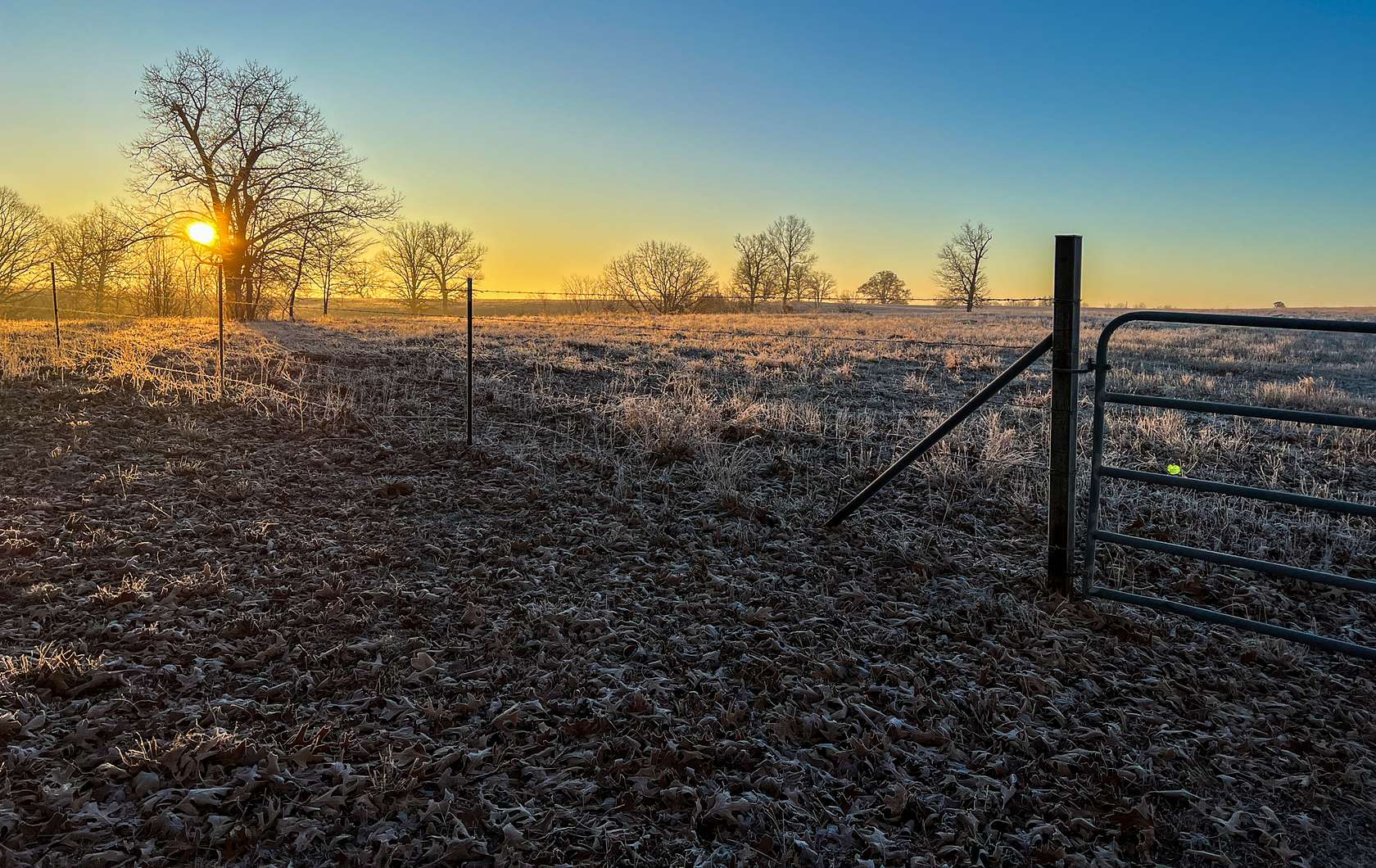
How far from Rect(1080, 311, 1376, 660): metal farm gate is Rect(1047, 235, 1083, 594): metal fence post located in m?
0.11

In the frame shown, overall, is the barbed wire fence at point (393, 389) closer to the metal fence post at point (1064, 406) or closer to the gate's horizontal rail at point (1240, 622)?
the metal fence post at point (1064, 406)

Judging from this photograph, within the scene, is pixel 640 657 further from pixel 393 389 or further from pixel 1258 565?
pixel 393 389

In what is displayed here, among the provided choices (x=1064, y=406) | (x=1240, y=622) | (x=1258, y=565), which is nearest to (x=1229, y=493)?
(x=1258, y=565)

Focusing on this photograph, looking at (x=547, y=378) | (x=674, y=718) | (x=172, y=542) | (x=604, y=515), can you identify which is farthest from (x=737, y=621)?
(x=547, y=378)

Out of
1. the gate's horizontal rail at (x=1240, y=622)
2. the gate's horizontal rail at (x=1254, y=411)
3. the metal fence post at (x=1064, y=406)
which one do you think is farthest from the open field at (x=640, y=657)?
the gate's horizontal rail at (x=1254, y=411)

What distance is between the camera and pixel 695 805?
2779 mm

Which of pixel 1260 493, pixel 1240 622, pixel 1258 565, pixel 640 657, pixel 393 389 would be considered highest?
pixel 393 389

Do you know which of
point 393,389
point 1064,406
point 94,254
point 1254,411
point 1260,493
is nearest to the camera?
point 1254,411

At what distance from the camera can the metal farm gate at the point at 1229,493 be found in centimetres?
354

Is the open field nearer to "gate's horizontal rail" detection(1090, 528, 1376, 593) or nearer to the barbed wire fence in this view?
the barbed wire fence

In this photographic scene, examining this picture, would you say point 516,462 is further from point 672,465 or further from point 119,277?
point 119,277

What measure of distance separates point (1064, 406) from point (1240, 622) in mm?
1409

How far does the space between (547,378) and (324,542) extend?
6463 millimetres

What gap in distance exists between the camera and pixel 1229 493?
3.82m
